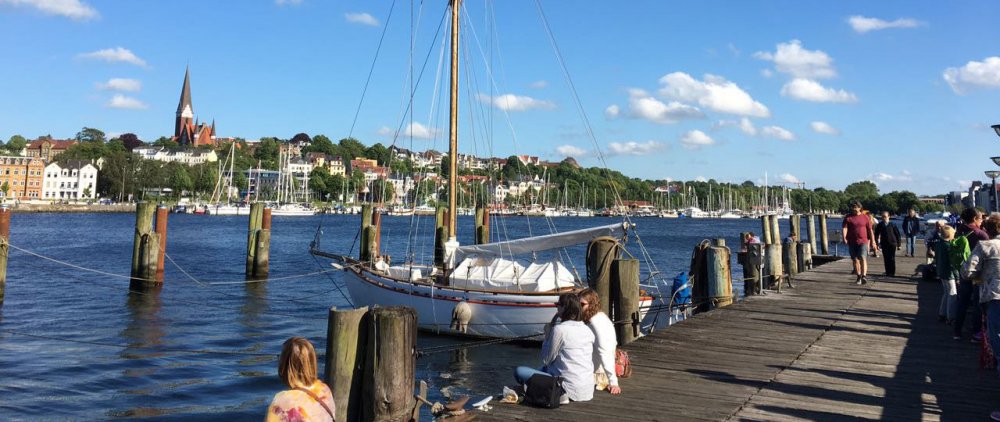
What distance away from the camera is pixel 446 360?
50.9 ft

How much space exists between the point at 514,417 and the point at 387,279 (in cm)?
1207

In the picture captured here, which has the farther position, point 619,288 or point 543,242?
point 543,242

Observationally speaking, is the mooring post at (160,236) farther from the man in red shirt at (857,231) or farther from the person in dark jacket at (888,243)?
the person in dark jacket at (888,243)

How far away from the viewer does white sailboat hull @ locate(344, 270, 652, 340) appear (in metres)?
Answer: 15.8

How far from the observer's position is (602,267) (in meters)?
12.0

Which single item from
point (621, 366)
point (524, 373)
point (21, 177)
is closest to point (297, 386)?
point (524, 373)

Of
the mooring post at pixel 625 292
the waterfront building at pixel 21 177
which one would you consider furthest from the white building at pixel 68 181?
the mooring post at pixel 625 292

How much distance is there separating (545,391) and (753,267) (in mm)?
11486

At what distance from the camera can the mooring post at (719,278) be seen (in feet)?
48.3

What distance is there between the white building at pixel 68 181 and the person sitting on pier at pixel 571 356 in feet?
553

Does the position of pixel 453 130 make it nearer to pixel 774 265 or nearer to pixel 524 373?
pixel 774 265

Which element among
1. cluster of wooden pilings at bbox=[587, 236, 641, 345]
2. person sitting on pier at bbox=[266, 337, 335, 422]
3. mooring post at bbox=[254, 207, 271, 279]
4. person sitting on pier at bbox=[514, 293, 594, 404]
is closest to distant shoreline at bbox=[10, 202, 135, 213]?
mooring post at bbox=[254, 207, 271, 279]

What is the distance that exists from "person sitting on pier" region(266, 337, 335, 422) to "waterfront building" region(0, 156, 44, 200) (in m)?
166

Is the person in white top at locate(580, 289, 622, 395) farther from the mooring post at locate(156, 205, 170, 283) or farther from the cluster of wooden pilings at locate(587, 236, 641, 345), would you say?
the mooring post at locate(156, 205, 170, 283)
